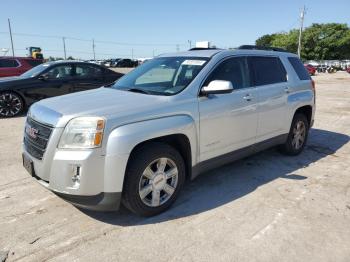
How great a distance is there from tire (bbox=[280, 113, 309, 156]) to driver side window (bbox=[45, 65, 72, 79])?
263 inches

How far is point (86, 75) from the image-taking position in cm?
1034

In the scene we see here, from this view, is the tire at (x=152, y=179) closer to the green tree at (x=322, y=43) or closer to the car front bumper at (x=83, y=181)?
the car front bumper at (x=83, y=181)

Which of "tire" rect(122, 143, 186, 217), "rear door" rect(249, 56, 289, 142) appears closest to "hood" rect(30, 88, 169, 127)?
"tire" rect(122, 143, 186, 217)

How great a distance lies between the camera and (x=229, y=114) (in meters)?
4.28

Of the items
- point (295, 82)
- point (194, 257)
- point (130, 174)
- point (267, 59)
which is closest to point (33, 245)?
point (130, 174)

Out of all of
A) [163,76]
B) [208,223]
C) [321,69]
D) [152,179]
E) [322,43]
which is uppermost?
[322,43]

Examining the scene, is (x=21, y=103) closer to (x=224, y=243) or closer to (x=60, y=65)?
(x=60, y=65)

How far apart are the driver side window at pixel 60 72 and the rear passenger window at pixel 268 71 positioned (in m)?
6.56

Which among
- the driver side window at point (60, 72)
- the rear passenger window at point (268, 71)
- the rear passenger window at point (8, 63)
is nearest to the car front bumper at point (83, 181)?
the rear passenger window at point (268, 71)

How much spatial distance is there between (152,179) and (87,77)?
741cm

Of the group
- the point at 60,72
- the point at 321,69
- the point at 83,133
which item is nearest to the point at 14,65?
the point at 60,72

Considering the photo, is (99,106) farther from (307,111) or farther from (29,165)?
(307,111)

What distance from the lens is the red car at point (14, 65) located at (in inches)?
478

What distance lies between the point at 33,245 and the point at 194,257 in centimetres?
148
